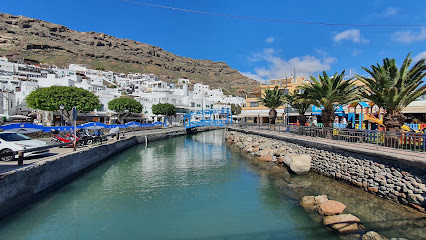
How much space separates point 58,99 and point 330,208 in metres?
43.2

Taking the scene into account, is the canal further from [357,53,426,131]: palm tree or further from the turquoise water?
[357,53,426,131]: palm tree

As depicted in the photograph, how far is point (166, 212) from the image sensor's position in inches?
405

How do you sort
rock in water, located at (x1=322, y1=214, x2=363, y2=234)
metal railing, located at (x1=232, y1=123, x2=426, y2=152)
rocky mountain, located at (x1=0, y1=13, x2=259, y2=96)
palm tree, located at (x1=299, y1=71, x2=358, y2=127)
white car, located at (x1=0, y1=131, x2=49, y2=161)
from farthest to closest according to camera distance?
rocky mountain, located at (x1=0, y1=13, x2=259, y2=96)
palm tree, located at (x1=299, y1=71, x2=358, y2=127)
white car, located at (x1=0, y1=131, x2=49, y2=161)
metal railing, located at (x1=232, y1=123, x2=426, y2=152)
rock in water, located at (x1=322, y1=214, x2=363, y2=234)

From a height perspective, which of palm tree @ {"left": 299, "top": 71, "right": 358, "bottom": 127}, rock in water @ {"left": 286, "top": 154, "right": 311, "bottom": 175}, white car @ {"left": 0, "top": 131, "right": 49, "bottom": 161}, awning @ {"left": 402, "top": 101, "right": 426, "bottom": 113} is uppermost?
palm tree @ {"left": 299, "top": 71, "right": 358, "bottom": 127}

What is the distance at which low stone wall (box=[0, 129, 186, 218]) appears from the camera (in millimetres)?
9402

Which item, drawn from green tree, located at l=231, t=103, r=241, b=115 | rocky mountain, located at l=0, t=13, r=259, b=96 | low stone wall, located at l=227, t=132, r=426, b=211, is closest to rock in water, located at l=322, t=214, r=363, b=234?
low stone wall, located at l=227, t=132, r=426, b=211

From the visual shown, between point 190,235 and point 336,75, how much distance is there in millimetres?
15898

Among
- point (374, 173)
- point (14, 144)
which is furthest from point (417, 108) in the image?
point (14, 144)

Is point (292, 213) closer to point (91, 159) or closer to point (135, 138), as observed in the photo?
point (91, 159)

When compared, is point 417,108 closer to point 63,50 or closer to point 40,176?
point 40,176

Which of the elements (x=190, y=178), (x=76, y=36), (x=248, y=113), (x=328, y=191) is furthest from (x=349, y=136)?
(x=76, y=36)

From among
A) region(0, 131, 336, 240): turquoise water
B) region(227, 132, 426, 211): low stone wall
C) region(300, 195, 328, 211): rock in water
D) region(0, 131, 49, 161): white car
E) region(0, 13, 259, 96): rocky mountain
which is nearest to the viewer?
region(0, 131, 336, 240): turquoise water

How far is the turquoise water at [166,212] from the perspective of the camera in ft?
27.8

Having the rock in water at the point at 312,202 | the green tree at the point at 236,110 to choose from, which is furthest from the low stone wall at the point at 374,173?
the green tree at the point at 236,110
